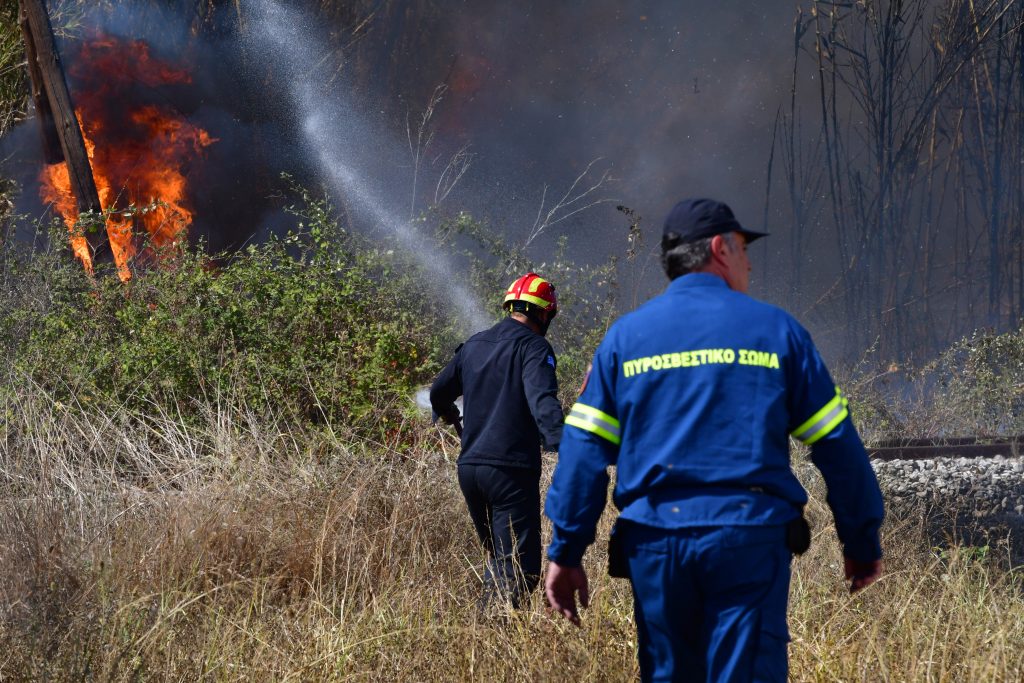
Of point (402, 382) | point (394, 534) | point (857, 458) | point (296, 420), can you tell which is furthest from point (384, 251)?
point (857, 458)

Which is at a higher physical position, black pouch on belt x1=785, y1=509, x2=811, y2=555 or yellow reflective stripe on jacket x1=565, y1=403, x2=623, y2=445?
yellow reflective stripe on jacket x1=565, y1=403, x2=623, y2=445

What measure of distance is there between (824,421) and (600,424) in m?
0.55

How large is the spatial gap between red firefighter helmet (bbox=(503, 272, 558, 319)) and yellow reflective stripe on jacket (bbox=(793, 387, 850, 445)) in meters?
2.27

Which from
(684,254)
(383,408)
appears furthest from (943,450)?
(684,254)

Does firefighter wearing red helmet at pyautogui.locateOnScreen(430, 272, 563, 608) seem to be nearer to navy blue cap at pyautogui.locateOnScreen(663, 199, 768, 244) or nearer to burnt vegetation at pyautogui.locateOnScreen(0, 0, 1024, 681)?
burnt vegetation at pyautogui.locateOnScreen(0, 0, 1024, 681)

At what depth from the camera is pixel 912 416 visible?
873cm

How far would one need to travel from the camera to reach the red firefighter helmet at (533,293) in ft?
15.3

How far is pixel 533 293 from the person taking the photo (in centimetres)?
466

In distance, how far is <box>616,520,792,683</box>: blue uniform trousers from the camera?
2.39m

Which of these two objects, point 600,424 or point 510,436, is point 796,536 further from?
point 510,436

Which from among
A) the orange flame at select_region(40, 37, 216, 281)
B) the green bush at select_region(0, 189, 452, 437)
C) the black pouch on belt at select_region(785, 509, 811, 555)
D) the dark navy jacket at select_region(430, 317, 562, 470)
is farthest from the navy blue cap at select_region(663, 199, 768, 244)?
the orange flame at select_region(40, 37, 216, 281)

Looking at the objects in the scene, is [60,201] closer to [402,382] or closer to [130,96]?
[130,96]

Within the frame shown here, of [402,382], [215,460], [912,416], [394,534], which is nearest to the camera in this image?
[394,534]

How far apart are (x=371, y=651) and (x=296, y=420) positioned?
298 centimetres
